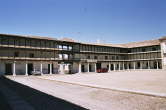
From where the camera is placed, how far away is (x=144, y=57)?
202 ft

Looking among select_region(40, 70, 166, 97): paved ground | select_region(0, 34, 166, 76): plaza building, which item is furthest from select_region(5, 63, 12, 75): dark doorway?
select_region(40, 70, 166, 97): paved ground

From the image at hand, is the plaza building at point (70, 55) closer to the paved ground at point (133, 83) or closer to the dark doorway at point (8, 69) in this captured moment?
the dark doorway at point (8, 69)

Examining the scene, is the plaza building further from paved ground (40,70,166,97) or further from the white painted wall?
paved ground (40,70,166,97)

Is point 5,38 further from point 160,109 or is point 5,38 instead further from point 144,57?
point 144,57

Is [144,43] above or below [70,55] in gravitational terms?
above

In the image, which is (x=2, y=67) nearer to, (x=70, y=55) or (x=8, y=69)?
(x=8, y=69)

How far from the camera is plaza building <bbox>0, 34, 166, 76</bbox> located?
131 ft

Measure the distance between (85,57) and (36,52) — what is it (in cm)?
1685

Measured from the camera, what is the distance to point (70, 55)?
52.0 m

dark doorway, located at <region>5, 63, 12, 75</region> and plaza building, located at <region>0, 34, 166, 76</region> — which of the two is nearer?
dark doorway, located at <region>5, 63, 12, 75</region>

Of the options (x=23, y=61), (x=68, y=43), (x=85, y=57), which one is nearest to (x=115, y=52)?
(x=85, y=57)

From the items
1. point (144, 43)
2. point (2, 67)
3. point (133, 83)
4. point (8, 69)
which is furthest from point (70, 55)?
point (133, 83)

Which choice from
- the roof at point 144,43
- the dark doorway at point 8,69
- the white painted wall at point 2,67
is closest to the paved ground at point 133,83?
the white painted wall at point 2,67

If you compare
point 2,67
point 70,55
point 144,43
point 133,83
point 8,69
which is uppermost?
point 144,43
